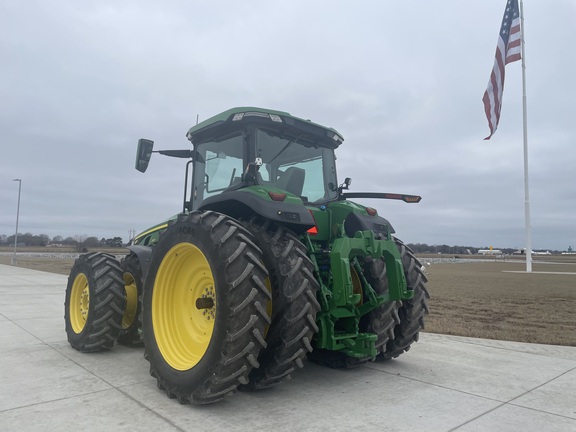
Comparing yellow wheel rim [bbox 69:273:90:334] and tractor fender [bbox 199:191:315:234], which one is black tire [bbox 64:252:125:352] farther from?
tractor fender [bbox 199:191:315:234]

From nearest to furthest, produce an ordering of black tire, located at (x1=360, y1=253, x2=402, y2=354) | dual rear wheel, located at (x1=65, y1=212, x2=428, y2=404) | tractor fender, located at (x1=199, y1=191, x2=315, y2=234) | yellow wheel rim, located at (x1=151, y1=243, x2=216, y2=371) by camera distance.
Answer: dual rear wheel, located at (x1=65, y1=212, x2=428, y2=404) < tractor fender, located at (x1=199, y1=191, x2=315, y2=234) < yellow wheel rim, located at (x1=151, y1=243, x2=216, y2=371) < black tire, located at (x1=360, y1=253, x2=402, y2=354)

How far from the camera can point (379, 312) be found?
438 centimetres

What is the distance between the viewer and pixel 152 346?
406 centimetres

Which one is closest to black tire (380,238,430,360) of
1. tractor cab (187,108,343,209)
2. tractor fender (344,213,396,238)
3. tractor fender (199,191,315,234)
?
tractor fender (344,213,396,238)

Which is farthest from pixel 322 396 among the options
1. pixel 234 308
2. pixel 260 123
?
pixel 260 123

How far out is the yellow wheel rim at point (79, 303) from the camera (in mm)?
5742

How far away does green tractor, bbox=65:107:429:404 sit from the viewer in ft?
11.3

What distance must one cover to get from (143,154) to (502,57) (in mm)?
21330

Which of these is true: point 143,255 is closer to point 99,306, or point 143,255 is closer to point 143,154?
point 99,306

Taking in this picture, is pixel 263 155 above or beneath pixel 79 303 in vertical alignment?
above

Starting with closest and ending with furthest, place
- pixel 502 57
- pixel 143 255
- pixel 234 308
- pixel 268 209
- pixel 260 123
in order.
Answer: pixel 234 308
pixel 268 209
pixel 260 123
pixel 143 255
pixel 502 57

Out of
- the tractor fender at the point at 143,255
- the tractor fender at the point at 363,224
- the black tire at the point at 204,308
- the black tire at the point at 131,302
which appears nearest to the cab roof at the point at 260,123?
the tractor fender at the point at 363,224

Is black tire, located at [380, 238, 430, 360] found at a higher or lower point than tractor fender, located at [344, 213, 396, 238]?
lower

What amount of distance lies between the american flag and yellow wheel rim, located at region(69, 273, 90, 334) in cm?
1972
